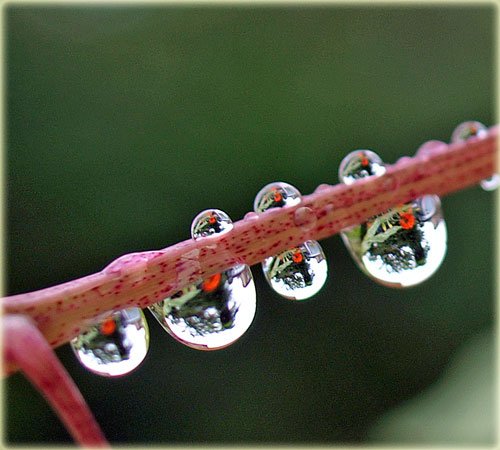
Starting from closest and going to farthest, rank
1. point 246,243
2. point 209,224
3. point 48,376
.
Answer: point 48,376 < point 246,243 < point 209,224

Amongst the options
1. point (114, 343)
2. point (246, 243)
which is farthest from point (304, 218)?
point (114, 343)

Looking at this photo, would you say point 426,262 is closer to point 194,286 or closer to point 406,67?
point 194,286

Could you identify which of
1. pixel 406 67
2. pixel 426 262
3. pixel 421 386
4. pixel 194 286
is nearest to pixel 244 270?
pixel 194 286

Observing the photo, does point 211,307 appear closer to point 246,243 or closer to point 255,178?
point 246,243

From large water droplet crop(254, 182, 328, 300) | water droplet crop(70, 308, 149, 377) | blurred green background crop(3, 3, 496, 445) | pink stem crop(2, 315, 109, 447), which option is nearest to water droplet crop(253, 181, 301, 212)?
large water droplet crop(254, 182, 328, 300)

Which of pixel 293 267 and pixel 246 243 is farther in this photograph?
pixel 293 267

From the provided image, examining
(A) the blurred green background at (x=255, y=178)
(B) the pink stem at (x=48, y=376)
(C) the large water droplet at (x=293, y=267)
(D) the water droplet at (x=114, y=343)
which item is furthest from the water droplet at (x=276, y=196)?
(A) the blurred green background at (x=255, y=178)

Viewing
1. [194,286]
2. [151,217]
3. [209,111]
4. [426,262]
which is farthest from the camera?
[209,111]
